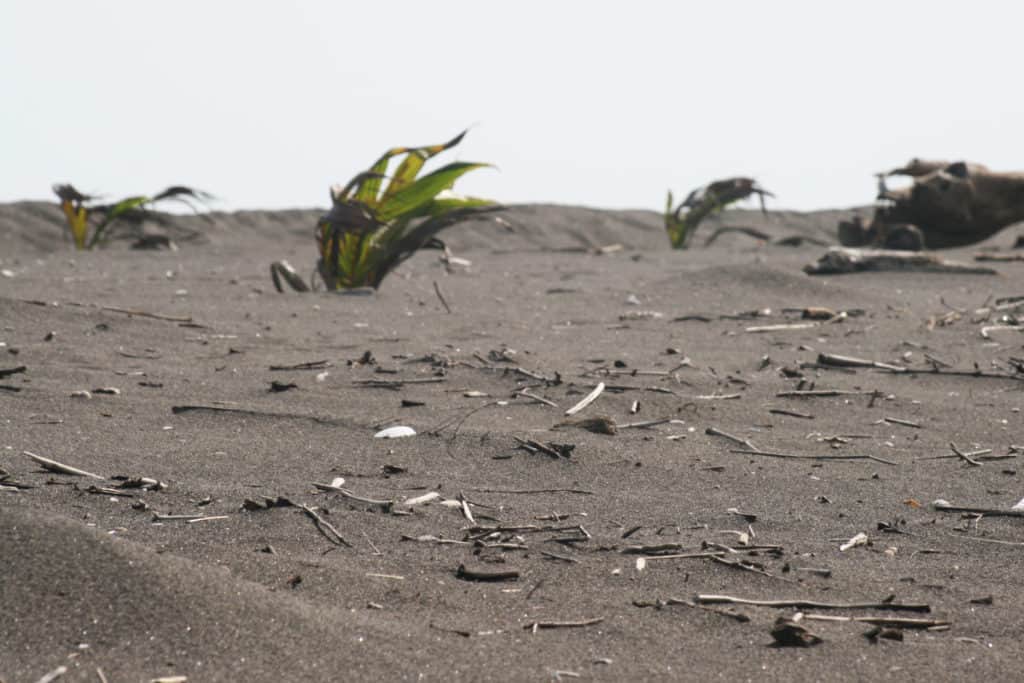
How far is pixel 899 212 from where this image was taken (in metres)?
9.41

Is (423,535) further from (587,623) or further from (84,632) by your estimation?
(84,632)

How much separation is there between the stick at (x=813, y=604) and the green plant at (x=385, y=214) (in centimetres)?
373

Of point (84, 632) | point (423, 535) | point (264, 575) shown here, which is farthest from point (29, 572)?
point (423, 535)

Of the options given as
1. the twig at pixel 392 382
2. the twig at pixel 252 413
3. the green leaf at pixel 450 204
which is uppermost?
the green leaf at pixel 450 204

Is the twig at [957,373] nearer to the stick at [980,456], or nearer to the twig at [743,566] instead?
the stick at [980,456]

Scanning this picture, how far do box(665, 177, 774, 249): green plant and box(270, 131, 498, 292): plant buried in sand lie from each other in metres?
3.82

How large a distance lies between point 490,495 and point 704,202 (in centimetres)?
878

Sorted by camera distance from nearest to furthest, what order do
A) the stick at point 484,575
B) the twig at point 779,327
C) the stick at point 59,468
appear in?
the stick at point 484,575
the stick at point 59,468
the twig at point 779,327

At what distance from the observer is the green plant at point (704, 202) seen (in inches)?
392

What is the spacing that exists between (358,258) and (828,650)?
4.75 m

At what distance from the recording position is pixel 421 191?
19.0ft

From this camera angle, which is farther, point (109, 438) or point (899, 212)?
point (899, 212)

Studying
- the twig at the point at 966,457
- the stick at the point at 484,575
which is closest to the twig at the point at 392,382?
the twig at the point at 966,457

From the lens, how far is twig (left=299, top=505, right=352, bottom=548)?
7.17 ft
